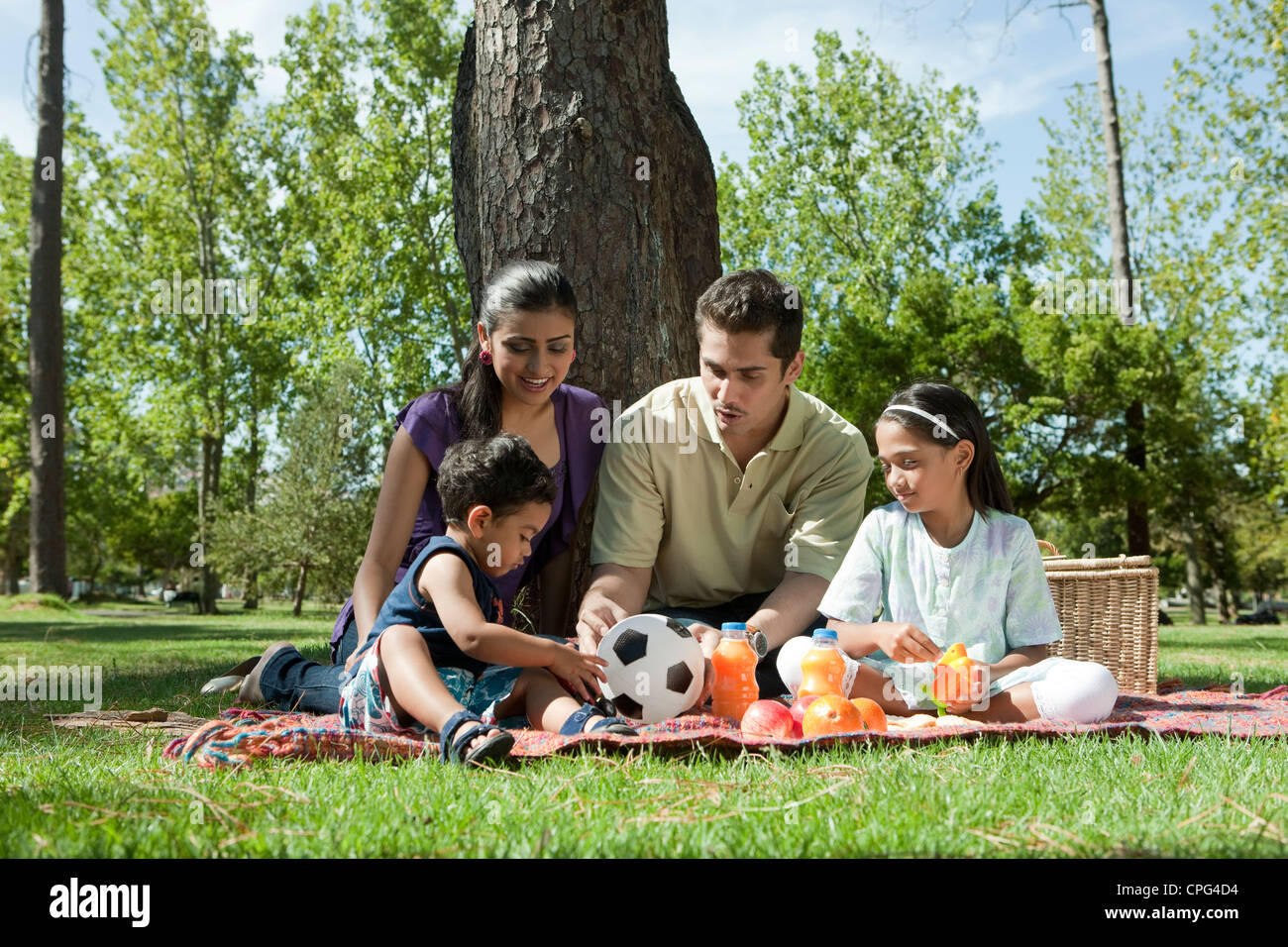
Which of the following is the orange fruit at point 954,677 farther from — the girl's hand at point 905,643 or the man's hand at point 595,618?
the man's hand at point 595,618

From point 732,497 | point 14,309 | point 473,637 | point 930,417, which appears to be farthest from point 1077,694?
point 14,309

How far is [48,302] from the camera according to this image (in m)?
15.8

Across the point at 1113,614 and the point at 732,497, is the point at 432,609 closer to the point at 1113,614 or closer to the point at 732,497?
the point at 732,497

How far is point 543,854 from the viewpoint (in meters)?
1.96

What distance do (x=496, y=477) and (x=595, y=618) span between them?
838 millimetres

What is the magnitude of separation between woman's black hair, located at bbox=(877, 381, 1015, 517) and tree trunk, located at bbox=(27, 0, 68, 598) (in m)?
15.0

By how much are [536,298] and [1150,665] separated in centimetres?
347

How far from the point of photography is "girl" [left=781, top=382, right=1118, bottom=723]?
405 centimetres

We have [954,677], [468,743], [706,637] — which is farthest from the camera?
[706,637]

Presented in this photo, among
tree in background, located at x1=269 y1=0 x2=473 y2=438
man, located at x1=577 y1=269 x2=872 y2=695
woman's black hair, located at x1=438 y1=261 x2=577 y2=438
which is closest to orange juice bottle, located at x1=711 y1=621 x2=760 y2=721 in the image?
man, located at x1=577 y1=269 x2=872 y2=695

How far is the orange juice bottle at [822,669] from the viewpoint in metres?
3.76
